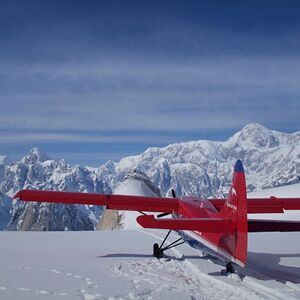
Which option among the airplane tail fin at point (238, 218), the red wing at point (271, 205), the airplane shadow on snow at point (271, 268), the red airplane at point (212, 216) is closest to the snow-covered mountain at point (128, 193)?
the red airplane at point (212, 216)

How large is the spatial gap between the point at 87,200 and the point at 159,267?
13.6 ft

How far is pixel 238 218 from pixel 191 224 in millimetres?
1061

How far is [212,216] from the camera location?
35.2ft

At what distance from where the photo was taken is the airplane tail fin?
27.9ft

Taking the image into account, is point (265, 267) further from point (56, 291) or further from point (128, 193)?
point (128, 193)

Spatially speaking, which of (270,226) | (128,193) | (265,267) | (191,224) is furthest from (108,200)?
(128,193)

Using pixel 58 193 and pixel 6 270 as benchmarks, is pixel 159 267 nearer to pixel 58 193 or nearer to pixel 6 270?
pixel 6 270

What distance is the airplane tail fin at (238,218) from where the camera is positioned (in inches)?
335

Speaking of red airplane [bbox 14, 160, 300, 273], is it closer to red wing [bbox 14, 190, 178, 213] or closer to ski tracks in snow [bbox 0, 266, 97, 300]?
red wing [bbox 14, 190, 178, 213]

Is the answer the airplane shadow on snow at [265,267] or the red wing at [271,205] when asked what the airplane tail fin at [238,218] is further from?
the red wing at [271,205]

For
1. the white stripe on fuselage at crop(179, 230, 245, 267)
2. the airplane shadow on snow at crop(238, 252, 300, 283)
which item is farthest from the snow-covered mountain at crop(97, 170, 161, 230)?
the white stripe on fuselage at crop(179, 230, 245, 267)

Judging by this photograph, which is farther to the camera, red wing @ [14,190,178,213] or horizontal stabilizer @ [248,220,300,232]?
red wing @ [14,190,178,213]

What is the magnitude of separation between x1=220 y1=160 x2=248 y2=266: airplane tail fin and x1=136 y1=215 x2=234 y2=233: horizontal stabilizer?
0.61 feet

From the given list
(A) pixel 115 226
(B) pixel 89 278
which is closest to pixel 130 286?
(B) pixel 89 278
